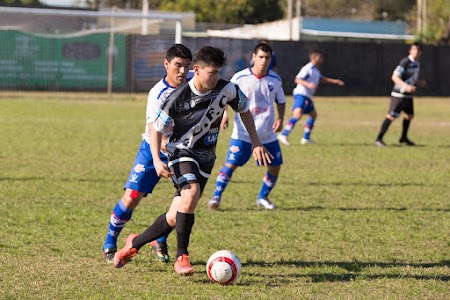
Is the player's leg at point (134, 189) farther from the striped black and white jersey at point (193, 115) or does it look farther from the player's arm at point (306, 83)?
the player's arm at point (306, 83)

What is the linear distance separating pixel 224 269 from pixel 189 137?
1072 millimetres

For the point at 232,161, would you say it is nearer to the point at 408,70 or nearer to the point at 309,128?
the point at 309,128

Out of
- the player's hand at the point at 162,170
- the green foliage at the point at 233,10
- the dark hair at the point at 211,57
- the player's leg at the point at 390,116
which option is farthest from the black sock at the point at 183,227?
the green foliage at the point at 233,10

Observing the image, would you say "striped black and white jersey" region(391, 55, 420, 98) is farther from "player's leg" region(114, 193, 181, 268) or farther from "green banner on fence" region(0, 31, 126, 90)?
"green banner on fence" region(0, 31, 126, 90)

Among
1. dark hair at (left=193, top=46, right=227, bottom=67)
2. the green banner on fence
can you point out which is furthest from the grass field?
the green banner on fence

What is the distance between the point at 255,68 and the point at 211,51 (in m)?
3.73

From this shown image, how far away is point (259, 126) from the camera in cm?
991

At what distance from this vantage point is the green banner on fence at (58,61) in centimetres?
3266

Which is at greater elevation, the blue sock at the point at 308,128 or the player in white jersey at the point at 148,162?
the player in white jersey at the point at 148,162

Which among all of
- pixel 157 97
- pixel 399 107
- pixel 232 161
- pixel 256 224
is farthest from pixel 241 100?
pixel 399 107

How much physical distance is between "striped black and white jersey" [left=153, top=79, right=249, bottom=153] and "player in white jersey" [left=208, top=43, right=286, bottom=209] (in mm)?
3229

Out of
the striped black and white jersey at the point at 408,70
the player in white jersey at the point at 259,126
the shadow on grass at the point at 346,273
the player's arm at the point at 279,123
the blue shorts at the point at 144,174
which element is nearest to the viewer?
the shadow on grass at the point at 346,273

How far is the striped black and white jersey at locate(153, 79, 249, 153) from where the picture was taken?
6367mm

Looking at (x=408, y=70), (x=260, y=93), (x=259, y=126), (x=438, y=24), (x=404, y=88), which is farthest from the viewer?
(x=438, y=24)
